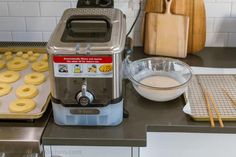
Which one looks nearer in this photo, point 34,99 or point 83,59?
point 83,59

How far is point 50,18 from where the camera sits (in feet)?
5.57

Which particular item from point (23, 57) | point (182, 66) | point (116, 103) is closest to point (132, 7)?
point (182, 66)

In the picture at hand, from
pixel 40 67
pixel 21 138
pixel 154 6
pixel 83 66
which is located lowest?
pixel 21 138

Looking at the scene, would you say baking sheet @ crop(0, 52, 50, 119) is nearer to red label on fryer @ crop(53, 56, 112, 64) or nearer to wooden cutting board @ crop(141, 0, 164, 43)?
red label on fryer @ crop(53, 56, 112, 64)

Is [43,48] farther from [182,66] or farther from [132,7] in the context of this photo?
[182,66]

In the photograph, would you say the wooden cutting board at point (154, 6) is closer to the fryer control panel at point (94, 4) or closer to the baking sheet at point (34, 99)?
the fryer control panel at point (94, 4)

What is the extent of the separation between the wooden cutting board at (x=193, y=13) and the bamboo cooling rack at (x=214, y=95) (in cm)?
20

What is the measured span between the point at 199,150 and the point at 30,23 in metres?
0.94

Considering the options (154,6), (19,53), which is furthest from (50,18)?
(154,6)

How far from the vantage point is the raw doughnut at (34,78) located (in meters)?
1.36

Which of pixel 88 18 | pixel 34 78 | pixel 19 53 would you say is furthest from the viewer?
pixel 19 53

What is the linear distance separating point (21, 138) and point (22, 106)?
12 cm

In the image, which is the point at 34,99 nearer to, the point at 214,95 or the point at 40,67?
the point at 40,67

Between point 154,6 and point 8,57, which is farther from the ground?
point 154,6
